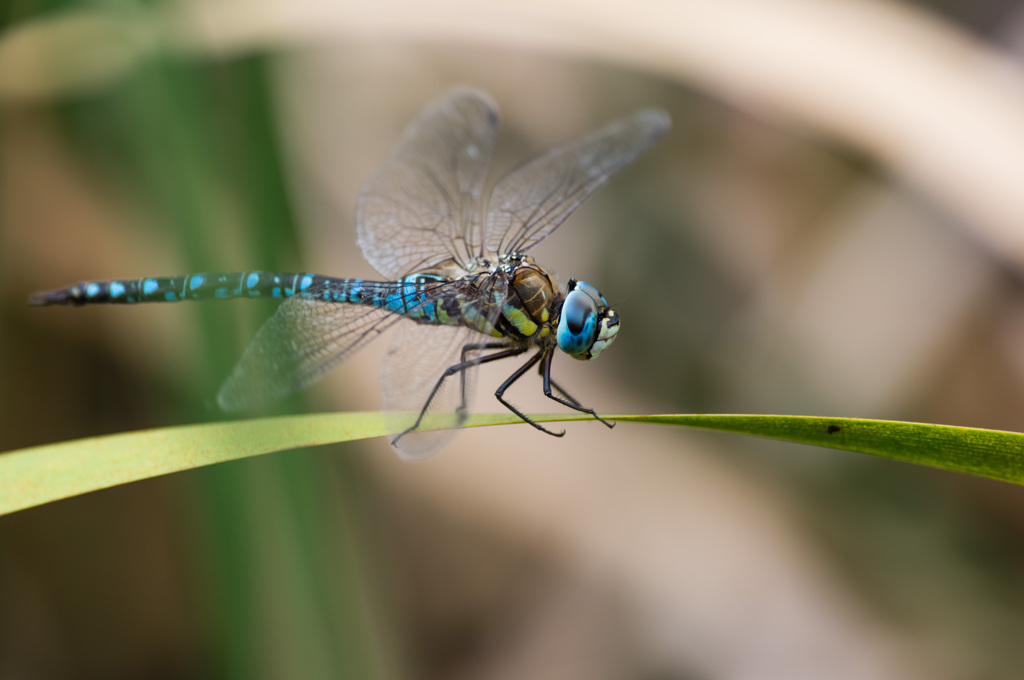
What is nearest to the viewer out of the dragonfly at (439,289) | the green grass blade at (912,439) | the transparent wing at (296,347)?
the green grass blade at (912,439)

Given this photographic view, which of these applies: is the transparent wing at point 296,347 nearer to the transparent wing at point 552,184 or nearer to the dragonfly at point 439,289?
the dragonfly at point 439,289

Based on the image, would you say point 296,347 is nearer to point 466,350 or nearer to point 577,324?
point 466,350

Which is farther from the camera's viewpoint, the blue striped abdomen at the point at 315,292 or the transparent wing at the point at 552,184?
the transparent wing at the point at 552,184

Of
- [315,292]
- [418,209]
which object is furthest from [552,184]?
[315,292]

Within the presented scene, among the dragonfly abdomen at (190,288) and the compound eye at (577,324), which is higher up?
the dragonfly abdomen at (190,288)

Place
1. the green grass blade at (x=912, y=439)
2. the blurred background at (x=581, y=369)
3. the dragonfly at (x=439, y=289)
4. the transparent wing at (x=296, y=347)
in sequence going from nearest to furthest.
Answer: the green grass blade at (x=912, y=439) < the transparent wing at (x=296, y=347) < the dragonfly at (x=439, y=289) < the blurred background at (x=581, y=369)

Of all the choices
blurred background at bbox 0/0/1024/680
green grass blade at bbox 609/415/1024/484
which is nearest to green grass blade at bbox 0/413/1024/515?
green grass blade at bbox 609/415/1024/484

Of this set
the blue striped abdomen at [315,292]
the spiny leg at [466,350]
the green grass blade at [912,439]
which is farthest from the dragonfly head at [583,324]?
the green grass blade at [912,439]

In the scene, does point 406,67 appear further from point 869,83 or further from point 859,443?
point 859,443
